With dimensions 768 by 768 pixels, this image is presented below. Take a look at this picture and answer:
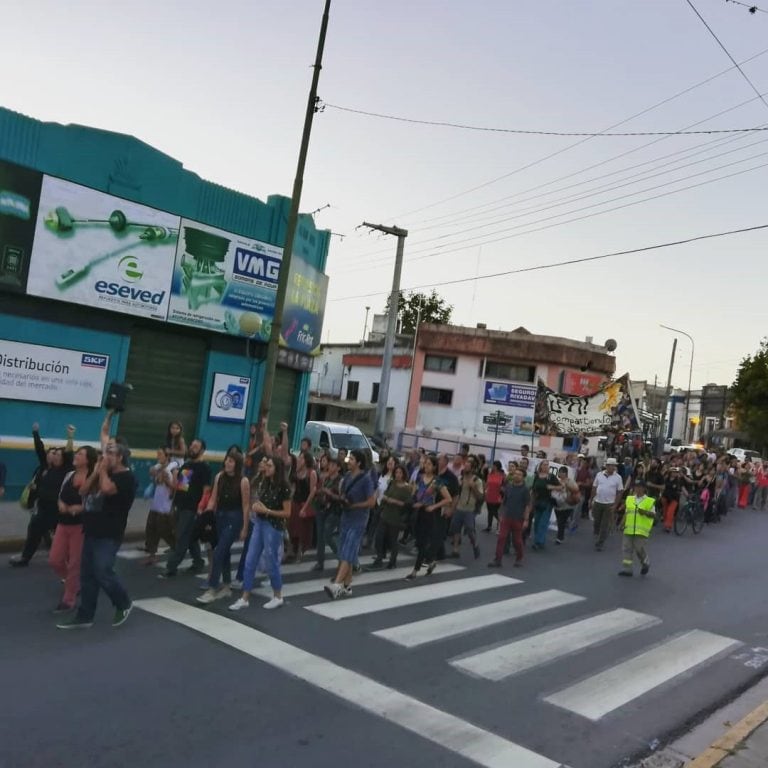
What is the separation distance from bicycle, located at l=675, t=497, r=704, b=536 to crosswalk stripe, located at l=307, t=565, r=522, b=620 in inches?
358

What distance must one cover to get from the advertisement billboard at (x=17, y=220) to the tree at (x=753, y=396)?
2012 inches

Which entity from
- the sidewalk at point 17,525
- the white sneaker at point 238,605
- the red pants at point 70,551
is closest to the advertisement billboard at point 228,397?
the sidewalk at point 17,525

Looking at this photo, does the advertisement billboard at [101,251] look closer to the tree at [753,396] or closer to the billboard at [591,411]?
the billboard at [591,411]

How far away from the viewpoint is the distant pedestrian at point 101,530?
7.52 metres

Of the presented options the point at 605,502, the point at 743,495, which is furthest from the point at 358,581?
the point at 743,495

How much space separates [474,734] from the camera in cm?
611

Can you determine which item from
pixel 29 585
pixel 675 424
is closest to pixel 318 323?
pixel 29 585

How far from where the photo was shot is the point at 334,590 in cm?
982

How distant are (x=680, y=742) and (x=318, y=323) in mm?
16379

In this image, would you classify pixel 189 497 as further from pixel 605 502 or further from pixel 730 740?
pixel 605 502

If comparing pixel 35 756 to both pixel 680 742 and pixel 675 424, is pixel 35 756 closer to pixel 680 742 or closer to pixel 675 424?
pixel 680 742

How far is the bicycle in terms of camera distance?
19.5 metres

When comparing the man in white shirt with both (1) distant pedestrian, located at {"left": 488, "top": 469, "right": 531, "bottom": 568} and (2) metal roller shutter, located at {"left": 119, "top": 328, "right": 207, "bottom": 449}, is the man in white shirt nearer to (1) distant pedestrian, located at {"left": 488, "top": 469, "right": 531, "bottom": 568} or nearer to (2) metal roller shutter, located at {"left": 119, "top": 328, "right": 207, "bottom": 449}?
(1) distant pedestrian, located at {"left": 488, "top": 469, "right": 531, "bottom": 568}

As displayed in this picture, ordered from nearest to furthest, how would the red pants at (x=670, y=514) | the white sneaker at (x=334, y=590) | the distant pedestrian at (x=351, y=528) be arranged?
the white sneaker at (x=334, y=590)
the distant pedestrian at (x=351, y=528)
the red pants at (x=670, y=514)
